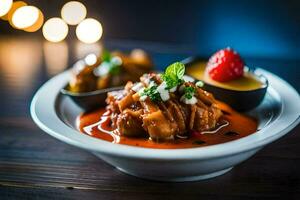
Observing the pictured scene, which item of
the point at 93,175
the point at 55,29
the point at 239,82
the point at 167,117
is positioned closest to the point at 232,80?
the point at 239,82

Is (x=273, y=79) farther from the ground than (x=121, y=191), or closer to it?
farther from the ground

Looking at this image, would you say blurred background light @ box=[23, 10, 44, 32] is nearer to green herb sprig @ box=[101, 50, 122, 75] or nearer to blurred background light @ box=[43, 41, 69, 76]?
blurred background light @ box=[43, 41, 69, 76]

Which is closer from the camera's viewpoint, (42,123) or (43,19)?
(42,123)

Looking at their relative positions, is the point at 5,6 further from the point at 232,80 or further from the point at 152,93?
the point at 152,93

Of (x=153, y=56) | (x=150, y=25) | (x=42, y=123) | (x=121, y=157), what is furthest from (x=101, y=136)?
(x=150, y=25)

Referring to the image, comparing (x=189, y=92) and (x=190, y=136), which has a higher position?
(x=189, y=92)

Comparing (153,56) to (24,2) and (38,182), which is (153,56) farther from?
(38,182)

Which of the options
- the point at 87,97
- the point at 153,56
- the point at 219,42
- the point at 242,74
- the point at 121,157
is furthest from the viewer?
the point at 219,42
